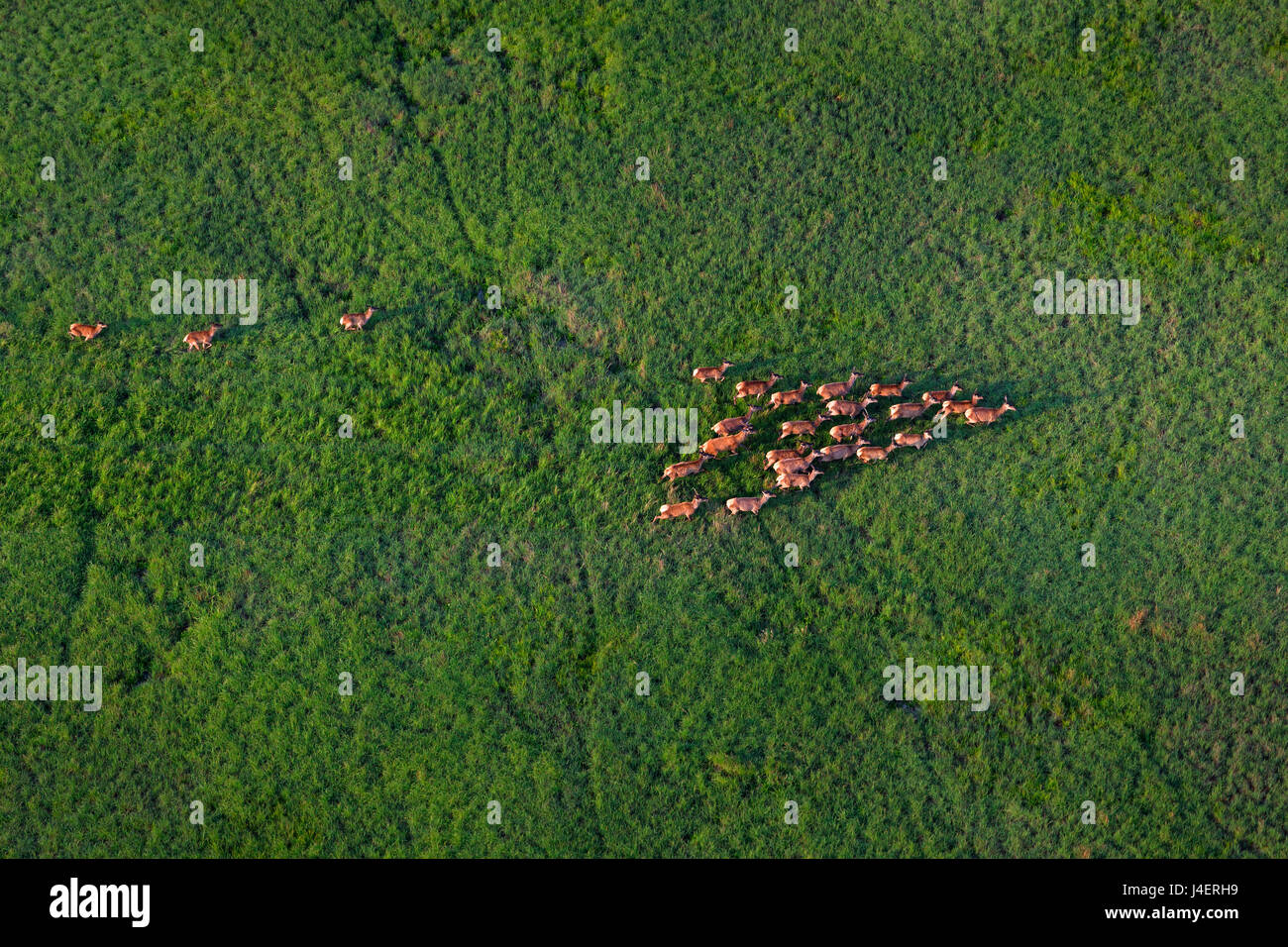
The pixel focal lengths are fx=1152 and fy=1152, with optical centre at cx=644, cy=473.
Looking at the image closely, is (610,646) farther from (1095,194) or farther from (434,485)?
(1095,194)

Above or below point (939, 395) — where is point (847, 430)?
below

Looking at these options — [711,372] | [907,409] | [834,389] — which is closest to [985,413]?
[907,409]

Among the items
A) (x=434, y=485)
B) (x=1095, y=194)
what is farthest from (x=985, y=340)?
(x=434, y=485)

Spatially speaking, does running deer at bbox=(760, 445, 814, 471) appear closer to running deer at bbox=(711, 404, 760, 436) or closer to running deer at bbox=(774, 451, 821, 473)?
running deer at bbox=(774, 451, 821, 473)

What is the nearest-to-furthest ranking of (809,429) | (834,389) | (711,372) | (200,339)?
(809,429) → (834,389) → (711,372) → (200,339)

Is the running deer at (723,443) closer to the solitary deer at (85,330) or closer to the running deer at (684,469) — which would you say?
the running deer at (684,469)

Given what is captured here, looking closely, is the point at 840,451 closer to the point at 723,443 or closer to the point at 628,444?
the point at 723,443
